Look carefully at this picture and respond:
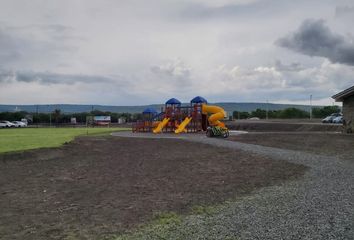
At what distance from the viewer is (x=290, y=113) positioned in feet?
264

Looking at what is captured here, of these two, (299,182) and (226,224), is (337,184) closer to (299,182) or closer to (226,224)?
(299,182)

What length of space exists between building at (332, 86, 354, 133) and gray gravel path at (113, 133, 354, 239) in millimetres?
18838

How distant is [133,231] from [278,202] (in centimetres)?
307

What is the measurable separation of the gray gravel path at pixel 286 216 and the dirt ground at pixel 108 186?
2.35 feet

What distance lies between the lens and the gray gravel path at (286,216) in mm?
5746

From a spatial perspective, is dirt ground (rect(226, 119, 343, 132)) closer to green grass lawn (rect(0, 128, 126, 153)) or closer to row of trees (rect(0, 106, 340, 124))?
green grass lawn (rect(0, 128, 126, 153))

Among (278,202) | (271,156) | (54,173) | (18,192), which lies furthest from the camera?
(271,156)

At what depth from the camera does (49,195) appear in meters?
8.91

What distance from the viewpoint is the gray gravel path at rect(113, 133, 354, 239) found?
18.9 feet

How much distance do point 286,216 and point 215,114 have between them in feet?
91.8

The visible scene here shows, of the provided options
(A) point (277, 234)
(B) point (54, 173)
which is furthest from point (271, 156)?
(A) point (277, 234)

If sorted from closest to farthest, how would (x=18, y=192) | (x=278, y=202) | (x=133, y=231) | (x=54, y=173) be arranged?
(x=133, y=231) → (x=278, y=202) → (x=18, y=192) → (x=54, y=173)

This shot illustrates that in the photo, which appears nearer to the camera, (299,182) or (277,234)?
(277,234)

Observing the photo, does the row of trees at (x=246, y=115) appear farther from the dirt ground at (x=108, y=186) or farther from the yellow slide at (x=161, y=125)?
the dirt ground at (x=108, y=186)
